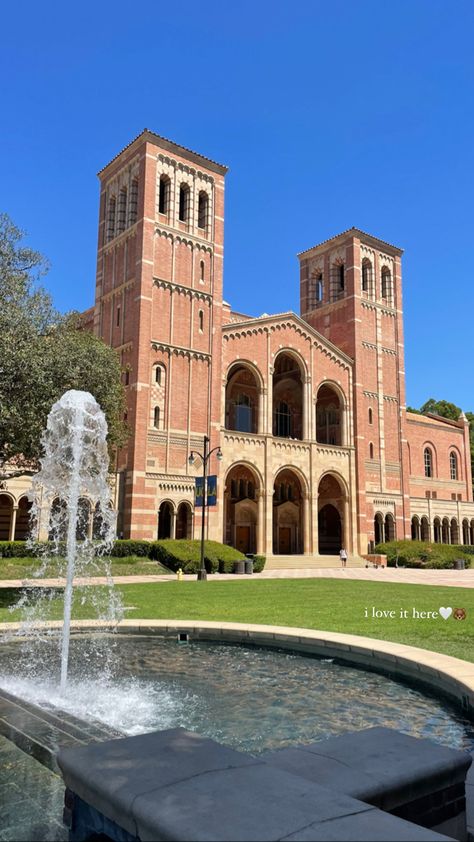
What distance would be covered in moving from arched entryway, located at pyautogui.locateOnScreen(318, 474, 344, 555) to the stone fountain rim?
34.8 meters

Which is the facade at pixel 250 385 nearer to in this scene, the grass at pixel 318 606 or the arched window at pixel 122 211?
the arched window at pixel 122 211

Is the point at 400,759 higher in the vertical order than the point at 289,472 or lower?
lower

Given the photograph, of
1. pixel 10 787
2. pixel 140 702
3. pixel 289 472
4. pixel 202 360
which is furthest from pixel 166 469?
pixel 10 787

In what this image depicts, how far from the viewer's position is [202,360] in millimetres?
37938

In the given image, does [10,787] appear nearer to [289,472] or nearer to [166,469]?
[166,469]

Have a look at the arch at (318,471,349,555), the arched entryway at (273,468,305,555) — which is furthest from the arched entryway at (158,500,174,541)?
the arch at (318,471,349,555)

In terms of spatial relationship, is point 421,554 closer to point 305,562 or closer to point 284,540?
point 305,562

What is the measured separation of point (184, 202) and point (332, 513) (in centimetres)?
2493

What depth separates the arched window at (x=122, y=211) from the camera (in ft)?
130

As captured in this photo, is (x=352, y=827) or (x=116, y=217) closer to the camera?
(x=352, y=827)

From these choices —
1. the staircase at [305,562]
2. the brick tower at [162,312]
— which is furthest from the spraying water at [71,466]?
the staircase at [305,562]

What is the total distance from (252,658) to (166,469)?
85.9ft

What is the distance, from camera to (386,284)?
51219 millimetres

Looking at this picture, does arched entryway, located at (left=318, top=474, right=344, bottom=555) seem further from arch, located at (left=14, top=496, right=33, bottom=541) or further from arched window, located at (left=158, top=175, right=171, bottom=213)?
arched window, located at (left=158, top=175, right=171, bottom=213)
